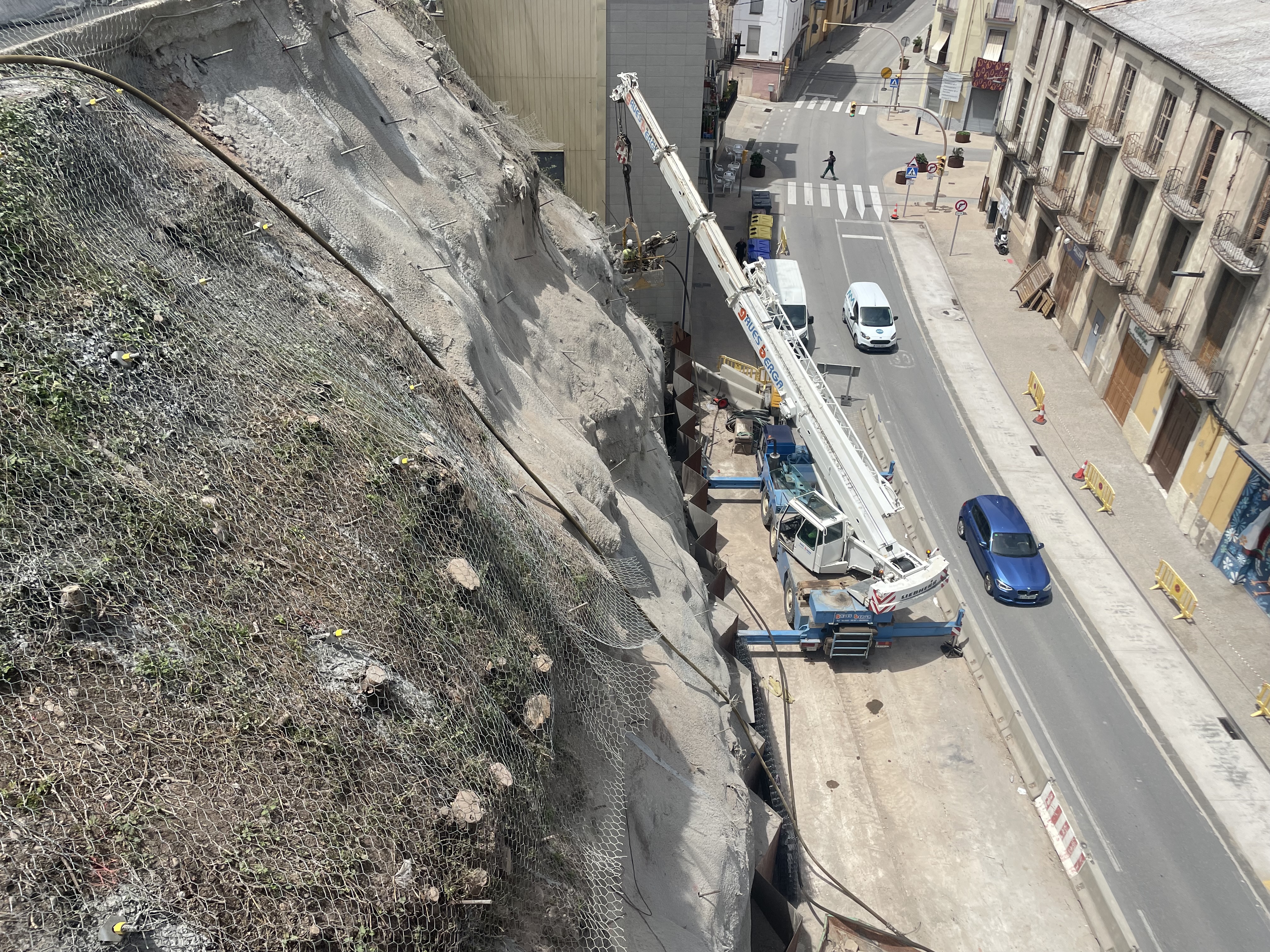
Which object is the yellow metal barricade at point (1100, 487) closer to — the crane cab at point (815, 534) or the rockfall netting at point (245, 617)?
the crane cab at point (815, 534)

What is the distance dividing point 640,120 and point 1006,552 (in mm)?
14336

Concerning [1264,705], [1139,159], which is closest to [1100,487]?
[1264,705]

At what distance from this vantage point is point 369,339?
1087 cm

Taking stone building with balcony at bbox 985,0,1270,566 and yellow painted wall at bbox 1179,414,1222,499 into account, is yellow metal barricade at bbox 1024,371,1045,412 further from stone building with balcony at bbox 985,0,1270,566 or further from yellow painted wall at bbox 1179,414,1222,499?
yellow painted wall at bbox 1179,414,1222,499

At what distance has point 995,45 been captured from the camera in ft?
158

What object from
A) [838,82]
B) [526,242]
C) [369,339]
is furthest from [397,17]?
[838,82]

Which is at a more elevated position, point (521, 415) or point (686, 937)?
point (521, 415)

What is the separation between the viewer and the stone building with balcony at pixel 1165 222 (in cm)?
2075

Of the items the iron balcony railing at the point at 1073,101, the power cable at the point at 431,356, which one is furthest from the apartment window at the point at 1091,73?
the power cable at the point at 431,356

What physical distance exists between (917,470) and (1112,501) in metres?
5.07

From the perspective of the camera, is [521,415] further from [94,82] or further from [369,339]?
[94,82]

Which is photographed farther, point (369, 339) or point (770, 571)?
point (770, 571)

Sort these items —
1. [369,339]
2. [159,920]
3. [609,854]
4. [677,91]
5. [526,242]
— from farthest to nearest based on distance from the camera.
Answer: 1. [677,91]
2. [526,242]
3. [369,339]
4. [609,854]
5. [159,920]

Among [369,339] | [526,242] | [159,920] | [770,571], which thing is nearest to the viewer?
[159,920]
